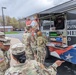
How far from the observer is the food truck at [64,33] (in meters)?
5.91

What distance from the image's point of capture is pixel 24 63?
200cm

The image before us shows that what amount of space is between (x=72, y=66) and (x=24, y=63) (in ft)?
17.7

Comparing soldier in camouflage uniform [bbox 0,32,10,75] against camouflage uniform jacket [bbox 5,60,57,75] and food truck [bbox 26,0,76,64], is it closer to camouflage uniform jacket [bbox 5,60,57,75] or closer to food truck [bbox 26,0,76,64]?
camouflage uniform jacket [bbox 5,60,57,75]

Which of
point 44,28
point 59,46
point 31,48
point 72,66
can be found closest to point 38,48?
point 31,48

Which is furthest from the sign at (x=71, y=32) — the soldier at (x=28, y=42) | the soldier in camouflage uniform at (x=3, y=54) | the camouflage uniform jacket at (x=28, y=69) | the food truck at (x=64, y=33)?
the camouflage uniform jacket at (x=28, y=69)

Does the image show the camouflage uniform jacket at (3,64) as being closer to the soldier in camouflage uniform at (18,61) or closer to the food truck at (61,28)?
the soldier in camouflage uniform at (18,61)

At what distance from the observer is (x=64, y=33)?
650 cm

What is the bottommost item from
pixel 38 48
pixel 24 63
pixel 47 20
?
pixel 38 48

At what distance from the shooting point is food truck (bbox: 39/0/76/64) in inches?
233

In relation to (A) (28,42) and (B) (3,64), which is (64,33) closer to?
(A) (28,42)

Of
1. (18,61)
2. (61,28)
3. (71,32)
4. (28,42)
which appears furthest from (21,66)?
(61,28)

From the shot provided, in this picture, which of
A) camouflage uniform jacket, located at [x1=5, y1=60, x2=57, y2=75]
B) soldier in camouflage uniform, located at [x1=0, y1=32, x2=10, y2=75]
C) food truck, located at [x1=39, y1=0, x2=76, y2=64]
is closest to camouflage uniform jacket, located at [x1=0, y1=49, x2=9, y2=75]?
soldier in camouflage uniform, located at [x1=0, y1=32, x2=10, y2=75]

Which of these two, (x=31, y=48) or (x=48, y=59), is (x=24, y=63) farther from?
(x=48, y=59)

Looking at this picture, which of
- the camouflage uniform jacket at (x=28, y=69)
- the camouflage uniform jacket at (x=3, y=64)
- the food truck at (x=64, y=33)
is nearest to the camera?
the camouflage uniform jacket at (x=28, y=69)
